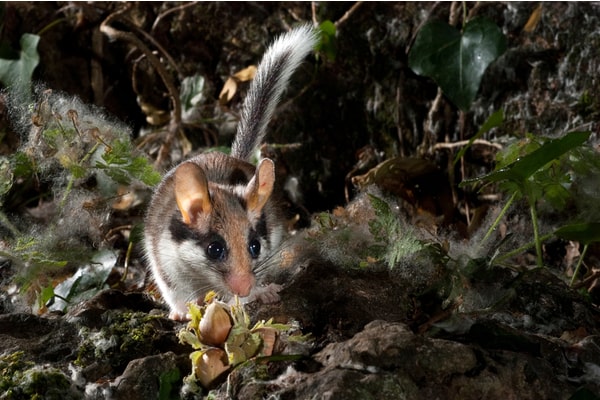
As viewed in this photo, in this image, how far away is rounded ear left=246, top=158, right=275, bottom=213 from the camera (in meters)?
2.84

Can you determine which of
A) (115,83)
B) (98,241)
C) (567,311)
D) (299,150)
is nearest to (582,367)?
(567,311)

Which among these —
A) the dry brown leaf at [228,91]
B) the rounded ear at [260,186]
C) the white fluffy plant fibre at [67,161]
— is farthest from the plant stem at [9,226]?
the dry brown leaf at [228,91]

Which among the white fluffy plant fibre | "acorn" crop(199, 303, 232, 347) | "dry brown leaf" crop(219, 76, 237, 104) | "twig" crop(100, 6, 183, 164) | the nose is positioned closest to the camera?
"acorn" crop(199, 303, 232, 347)

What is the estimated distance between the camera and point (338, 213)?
3.42 m

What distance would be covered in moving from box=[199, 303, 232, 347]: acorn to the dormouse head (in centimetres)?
54

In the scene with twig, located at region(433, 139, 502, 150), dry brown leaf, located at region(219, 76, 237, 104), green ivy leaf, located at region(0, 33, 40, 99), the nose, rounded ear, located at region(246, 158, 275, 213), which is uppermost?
green ivy leaf, located at region(0, 33, 40, 99)

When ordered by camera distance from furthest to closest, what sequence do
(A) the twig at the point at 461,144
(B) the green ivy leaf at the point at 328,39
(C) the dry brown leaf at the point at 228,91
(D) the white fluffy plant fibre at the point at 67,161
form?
1. (C) the dry brown leaf at the point at 228,91
2. (B) the green ivy leaf at the point at 328,39
3. (A) the twig at the point at 461,144
4. (D) the white fluffy plant fibre at the point at 67,161

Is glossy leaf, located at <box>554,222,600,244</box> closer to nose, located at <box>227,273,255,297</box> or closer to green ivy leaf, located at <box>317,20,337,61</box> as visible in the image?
nose, located at <box>227,273,255,297</box>

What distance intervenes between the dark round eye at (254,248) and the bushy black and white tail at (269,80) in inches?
34.0

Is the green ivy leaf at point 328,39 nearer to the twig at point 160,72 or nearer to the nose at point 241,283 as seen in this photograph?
the twig at point 160,72

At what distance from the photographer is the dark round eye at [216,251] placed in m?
2.77

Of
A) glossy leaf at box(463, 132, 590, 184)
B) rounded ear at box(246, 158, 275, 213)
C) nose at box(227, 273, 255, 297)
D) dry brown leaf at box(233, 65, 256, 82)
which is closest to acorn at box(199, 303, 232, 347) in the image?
nose at box(227, 273, 255, 297)

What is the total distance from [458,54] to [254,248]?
6.39 ft

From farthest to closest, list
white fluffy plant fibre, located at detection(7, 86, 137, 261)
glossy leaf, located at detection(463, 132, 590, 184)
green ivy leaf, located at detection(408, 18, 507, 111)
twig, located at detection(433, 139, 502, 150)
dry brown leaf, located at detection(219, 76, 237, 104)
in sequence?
dry brown leaf, located at detection(219, 76, 237, 104)
twig, located at detection(433, 139, 502, 150)
green ivy leaf, located at detection(408, 18, 507, 111)
white fluffy plant fibre, located at detection(7, 86, 137, 261)
glossy leaf, located at detection(463, 132, 590, 184)
